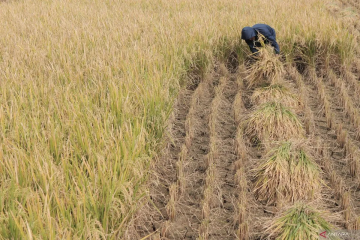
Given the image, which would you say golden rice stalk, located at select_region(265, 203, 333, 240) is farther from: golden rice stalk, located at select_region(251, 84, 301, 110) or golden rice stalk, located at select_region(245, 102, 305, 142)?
golden rice stalk, located at select_region(251, 84, 301, 110)

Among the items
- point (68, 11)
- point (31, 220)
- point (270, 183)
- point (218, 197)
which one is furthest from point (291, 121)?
point (68, 11)

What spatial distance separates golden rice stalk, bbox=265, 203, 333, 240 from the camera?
1.93 meters

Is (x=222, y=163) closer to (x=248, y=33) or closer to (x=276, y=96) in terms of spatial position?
(x=276, y=96)

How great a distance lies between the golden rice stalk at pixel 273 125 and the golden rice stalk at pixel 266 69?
845mm

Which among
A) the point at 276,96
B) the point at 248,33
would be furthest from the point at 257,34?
the point at 276,96

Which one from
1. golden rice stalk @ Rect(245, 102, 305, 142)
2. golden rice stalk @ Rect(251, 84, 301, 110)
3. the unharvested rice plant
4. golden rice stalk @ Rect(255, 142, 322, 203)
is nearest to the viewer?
the unharvested rice plant

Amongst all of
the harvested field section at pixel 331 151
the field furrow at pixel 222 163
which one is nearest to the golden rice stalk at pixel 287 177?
the harvested field section at pixel 331 151

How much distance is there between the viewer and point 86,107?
8.18 feet

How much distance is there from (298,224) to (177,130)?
4.95 feet

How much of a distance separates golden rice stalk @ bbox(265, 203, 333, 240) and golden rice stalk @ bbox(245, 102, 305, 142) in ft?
3.10

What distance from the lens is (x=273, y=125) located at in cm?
301

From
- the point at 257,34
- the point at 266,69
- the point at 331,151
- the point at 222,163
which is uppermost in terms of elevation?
the point at 257,34

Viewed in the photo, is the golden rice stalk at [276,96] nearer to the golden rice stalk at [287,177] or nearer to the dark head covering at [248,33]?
the dark head covering at [248,33]

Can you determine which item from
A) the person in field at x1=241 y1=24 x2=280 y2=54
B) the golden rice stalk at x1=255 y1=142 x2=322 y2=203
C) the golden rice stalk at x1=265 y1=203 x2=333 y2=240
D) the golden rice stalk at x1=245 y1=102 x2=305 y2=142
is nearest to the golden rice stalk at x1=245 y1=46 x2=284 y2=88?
the person in field at x1=241 y1=24 x2=280 y2=54
